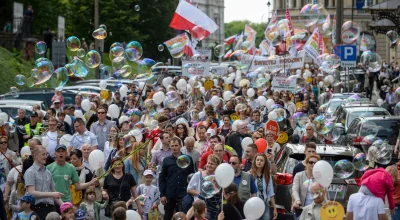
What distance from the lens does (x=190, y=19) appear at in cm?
2911

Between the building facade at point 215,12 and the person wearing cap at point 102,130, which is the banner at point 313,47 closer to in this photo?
the person wearing cap at point 102,130

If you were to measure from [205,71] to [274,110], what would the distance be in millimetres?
9136

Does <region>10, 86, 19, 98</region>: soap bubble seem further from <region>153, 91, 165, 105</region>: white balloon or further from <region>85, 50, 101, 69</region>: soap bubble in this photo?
<region>153, 91, 165, 105</region>: white balloon

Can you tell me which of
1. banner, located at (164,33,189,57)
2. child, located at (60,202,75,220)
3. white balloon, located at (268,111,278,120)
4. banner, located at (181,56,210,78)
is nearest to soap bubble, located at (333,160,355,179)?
child, located at (60,202,75,220)

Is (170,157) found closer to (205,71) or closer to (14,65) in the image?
(205,71)

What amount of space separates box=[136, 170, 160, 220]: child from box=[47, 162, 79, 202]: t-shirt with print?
1120 millimetres

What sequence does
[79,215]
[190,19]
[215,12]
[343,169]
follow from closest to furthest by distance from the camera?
1. [79,215]
2. [343,169]
3. [190,19]
4. [215,12]

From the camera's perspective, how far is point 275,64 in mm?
31672

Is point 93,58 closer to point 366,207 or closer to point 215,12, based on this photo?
point 366,207

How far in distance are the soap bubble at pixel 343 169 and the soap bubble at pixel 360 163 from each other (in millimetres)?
110

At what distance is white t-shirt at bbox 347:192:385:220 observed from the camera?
10.9 m

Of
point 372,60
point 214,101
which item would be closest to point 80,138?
point 214,101

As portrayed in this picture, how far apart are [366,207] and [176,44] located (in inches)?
752

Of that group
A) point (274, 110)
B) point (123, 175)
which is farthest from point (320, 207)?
point (274, 110)
